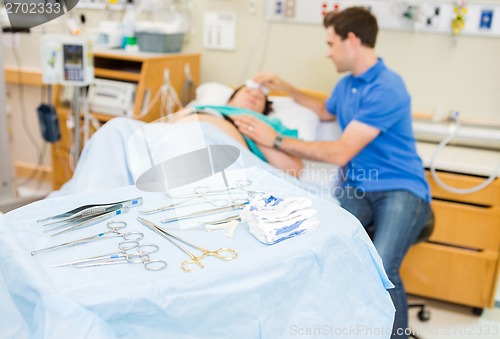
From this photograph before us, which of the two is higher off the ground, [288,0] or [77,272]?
[288,0]

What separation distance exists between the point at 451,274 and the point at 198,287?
1644 mm

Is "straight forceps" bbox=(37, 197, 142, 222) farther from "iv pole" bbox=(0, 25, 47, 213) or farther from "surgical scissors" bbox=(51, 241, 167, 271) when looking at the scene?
"iv pole" bbox=(0, 25, 47, 213)

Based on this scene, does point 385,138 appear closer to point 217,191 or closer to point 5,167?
point 217,191

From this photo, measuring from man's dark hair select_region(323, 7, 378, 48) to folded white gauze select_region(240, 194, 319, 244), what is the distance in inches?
42.7

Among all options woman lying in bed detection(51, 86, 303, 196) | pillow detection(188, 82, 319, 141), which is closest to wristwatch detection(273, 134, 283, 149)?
woman lying in bed detection(51, 86, 303, 196)

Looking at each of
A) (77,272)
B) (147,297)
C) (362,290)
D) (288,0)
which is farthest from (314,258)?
(288,0)

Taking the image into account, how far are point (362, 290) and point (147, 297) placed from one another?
0.50m

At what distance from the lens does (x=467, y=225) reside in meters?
2.14

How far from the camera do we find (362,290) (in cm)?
113

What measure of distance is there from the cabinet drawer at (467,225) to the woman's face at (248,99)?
907 millimetres

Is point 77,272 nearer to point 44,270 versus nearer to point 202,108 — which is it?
point 44,270

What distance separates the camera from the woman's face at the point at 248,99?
7.47 ft

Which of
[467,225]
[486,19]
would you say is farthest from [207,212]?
[486,19]

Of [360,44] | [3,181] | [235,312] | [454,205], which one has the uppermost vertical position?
[360,44]
